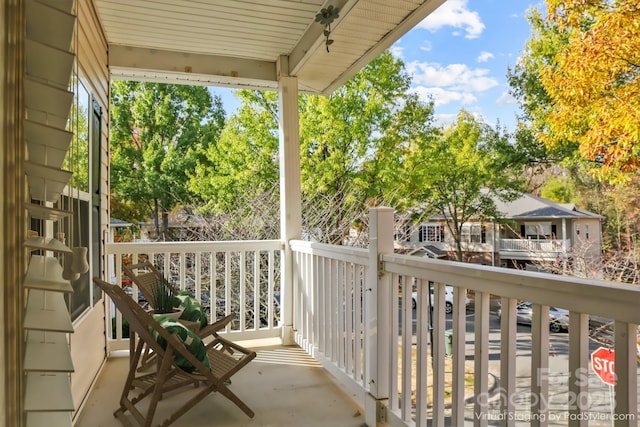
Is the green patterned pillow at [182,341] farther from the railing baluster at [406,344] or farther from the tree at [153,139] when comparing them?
the tree at [153,139]

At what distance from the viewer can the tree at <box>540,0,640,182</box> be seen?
5281 mm

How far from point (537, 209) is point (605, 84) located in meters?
6.23

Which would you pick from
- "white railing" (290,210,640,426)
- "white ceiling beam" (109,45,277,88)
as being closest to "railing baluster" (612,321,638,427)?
"white railing" (290,210,640,426)

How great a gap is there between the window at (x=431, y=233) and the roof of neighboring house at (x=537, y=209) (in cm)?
202

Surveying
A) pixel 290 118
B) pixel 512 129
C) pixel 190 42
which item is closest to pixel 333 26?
pixel 290 118

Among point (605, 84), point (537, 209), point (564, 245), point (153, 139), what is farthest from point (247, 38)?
point (153, 139)

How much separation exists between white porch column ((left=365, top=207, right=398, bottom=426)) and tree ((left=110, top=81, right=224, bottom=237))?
11.6 metres

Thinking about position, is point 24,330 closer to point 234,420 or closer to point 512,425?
point 512,425

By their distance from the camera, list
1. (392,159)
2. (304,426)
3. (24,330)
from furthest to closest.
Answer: (392,159) → (304,426) → (24,330)

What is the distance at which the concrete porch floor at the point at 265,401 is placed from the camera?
88.5 inches

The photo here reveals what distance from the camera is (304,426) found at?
2.19 m

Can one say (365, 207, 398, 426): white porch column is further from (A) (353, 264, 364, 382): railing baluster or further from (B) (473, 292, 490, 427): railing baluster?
(B) (473, 292, 490, 427): railing baluster

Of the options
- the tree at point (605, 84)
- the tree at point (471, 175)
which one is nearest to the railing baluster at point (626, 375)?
the tree at point (605, 84)

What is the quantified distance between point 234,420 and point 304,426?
399 mm
